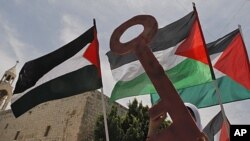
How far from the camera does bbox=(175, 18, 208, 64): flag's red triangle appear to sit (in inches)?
217

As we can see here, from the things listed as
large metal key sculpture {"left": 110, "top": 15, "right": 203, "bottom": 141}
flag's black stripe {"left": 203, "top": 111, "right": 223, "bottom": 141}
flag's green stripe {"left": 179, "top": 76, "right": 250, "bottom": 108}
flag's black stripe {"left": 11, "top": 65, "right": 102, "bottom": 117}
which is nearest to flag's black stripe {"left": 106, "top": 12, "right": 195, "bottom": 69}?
flag's black stripe {"left": 11, "top": 65, "right": 102, "bottom": 117}

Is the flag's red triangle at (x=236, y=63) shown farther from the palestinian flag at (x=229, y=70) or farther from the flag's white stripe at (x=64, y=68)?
the flag's white stripe at (x=64, y=68)

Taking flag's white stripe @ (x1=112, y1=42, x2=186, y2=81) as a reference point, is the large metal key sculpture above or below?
below

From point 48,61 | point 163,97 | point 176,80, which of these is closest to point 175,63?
point 176,80

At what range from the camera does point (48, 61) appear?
19.7 feet

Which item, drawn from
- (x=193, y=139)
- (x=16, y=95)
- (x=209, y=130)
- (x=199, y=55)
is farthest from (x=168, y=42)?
(x=193, y=139)

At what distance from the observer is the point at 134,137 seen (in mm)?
11664

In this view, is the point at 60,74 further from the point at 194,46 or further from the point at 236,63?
the point at 236,63

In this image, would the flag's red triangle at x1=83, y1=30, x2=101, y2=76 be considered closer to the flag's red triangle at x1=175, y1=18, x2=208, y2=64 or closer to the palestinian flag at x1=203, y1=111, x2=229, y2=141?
the flag's red triangle at x1=175, y1=18, x2=208, y2=64

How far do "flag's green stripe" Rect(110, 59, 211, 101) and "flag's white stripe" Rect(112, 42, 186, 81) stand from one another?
0.10 m

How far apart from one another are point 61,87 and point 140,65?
1544 mm

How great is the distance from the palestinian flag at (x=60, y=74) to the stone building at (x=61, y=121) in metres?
8.40

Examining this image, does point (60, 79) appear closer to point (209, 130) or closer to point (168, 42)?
point (168, 42)

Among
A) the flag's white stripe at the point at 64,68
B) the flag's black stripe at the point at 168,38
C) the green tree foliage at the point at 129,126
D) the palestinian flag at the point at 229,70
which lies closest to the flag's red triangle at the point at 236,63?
the palestinian flag at the point at 229,70
